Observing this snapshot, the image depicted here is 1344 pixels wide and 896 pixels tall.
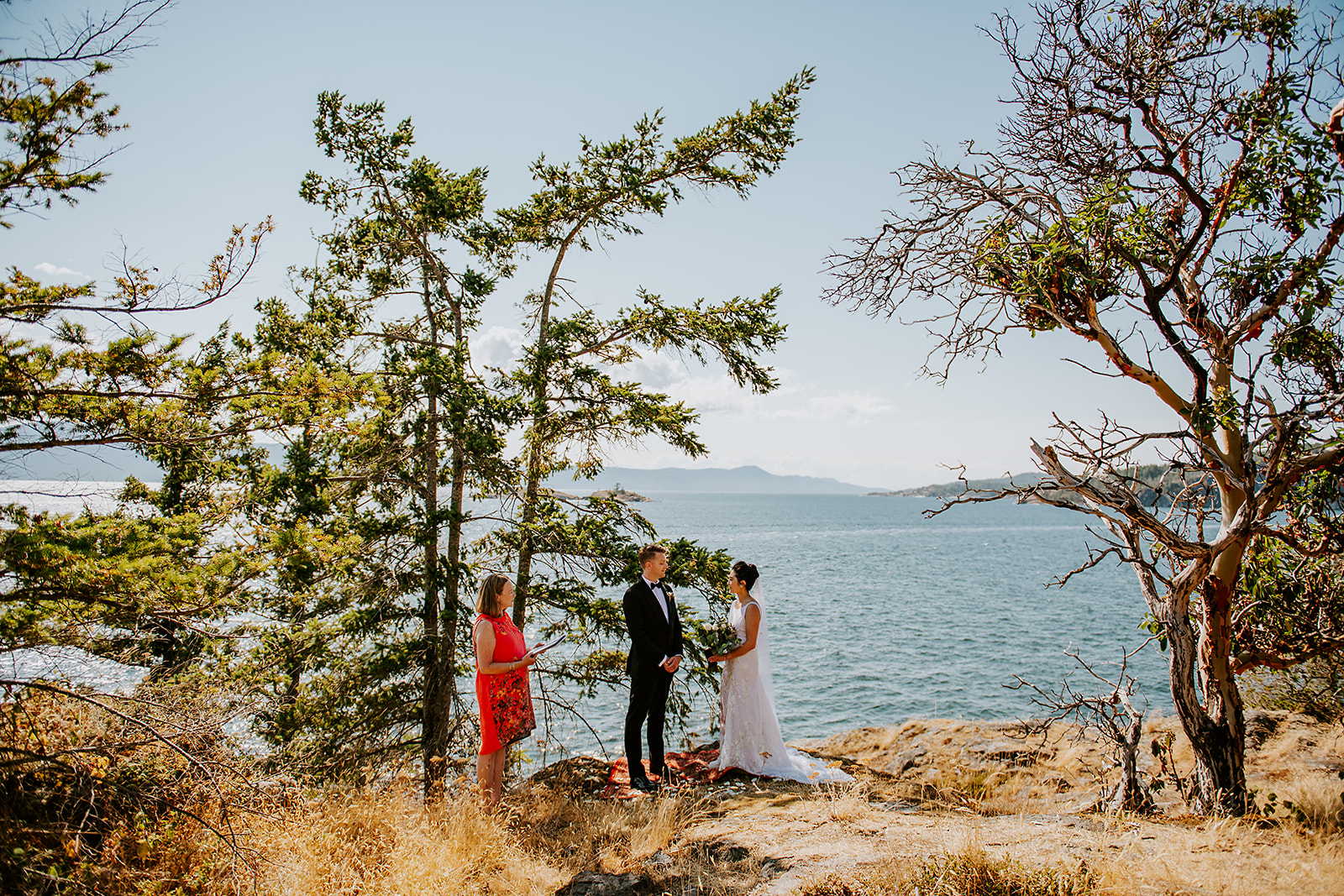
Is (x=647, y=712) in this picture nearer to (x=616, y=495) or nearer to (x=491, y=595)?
(x=491, y=595)

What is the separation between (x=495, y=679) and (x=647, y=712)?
73.3 inches

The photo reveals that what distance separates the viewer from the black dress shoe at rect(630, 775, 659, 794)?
22.2 feet

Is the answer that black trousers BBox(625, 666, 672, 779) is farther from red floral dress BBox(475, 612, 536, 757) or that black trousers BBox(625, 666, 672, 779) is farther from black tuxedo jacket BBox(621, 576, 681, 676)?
red floral dress BBox(475, 612, 536, 757)

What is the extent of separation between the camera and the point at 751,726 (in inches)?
294

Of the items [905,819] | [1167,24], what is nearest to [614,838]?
[905,819]

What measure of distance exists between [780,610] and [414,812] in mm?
28971

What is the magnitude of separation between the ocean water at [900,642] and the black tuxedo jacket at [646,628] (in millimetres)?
2970

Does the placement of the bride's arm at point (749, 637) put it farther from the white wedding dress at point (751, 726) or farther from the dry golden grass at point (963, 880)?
the dry golden grass at point (963, 880)

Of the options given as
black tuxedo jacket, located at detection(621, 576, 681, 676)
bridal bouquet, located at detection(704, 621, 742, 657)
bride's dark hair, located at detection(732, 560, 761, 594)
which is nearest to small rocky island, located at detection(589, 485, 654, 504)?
bridal bouquet, located at detection(704, 621, 742, 657)

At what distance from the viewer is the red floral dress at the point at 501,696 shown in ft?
19.9

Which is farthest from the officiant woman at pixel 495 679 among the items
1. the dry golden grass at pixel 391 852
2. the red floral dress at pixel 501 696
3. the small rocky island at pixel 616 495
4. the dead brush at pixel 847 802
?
the small rocky island at pixel 616 495

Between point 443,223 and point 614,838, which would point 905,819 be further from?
point 443,223

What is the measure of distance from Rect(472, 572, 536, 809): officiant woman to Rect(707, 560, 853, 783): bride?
233cm

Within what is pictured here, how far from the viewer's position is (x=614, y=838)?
5.46 metres
